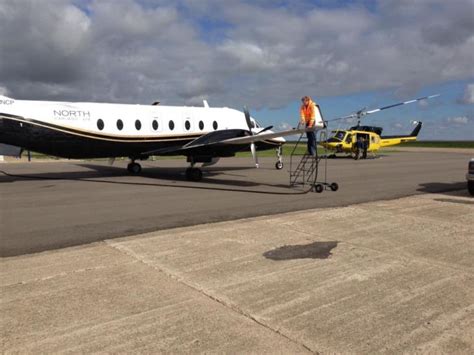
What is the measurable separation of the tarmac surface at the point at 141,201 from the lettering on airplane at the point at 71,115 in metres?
2.60

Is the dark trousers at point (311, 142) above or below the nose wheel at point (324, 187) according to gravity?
above

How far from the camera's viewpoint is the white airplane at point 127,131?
14.9 metres

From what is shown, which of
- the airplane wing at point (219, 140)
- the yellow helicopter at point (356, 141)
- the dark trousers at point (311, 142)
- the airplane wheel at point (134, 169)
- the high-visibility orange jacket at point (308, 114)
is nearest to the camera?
the high-visibility orange jacket at point (308, 114)

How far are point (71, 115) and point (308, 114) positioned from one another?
9.33 meters

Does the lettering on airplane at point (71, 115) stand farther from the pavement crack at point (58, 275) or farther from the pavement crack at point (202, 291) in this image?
the pavement crack at point (58, 275)

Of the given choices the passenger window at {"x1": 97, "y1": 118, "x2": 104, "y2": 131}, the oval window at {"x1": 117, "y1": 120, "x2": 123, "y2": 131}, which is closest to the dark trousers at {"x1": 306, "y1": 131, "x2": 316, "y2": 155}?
the oval window at {"x1": 117, "y1": 120, "x2": 123, "y2": 131}

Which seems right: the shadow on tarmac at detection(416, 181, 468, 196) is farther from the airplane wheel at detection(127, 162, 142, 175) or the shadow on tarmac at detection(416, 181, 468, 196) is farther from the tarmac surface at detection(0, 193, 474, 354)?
the airplane wheel at detection(127, 162, 142, 175)

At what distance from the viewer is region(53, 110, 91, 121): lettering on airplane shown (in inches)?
616

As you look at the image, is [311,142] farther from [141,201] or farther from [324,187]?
[141,201]

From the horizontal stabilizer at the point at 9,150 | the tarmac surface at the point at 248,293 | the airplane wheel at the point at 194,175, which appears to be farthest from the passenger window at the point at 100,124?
the tarmac surface at the point at 248,293

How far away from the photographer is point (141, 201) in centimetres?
1173

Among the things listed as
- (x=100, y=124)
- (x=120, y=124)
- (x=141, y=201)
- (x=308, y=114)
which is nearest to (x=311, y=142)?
(x=308, y=114)

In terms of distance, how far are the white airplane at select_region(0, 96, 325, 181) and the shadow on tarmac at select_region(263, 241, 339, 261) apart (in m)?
6.63

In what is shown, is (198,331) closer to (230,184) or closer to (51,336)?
(51,336)
